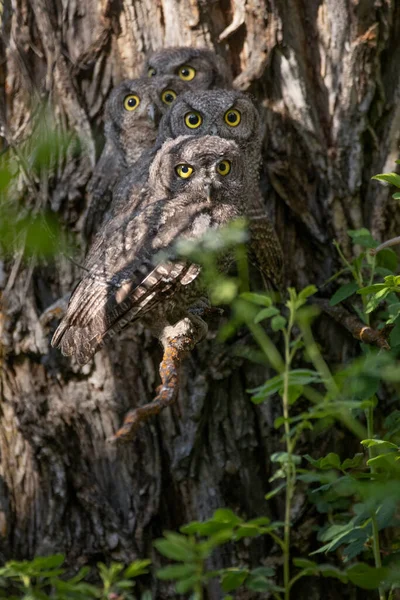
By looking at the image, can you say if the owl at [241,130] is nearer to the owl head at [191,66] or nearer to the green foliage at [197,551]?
the owl head at [191,66]

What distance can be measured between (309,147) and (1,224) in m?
1.93

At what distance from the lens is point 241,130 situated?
2576mm

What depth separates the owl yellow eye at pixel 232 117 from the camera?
254cm

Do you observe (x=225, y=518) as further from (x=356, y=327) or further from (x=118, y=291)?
(x=356, y=327)

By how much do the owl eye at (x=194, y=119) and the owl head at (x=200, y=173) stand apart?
0.45m

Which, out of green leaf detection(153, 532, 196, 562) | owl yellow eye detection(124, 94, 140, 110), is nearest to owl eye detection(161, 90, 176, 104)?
owl yellow eye detection(124, 94, 140, 110)

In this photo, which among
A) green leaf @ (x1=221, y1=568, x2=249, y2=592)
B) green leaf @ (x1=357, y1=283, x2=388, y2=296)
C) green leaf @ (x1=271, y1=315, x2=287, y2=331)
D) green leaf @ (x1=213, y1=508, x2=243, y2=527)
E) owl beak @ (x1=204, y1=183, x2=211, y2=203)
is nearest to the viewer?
green leaf @ (x1=213, y1=508, x2=243, y2=527)

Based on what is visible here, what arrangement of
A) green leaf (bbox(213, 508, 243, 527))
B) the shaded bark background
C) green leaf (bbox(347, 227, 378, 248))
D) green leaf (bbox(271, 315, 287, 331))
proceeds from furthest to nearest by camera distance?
the shaded bark background < green leaf (bbox(347, 227, 378, 248)) < green leaf (bbox(271, 315, 287, 331)) < green leaf (bbox(213, 508, 243, 527))

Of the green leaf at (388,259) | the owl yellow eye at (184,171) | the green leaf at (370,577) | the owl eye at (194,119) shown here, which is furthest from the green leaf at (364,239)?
the green leaf at (370,577)

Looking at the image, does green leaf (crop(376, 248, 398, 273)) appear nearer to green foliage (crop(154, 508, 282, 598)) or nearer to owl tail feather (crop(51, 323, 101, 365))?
owl tail feather (crop(51, 323, 101, 365))

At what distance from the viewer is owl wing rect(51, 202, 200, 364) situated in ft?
6.11

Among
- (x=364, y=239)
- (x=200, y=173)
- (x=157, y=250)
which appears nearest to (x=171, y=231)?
(x=157, y=250)

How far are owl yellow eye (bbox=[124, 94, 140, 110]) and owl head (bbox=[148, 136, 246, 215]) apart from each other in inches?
29.3

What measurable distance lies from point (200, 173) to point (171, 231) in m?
0.20
